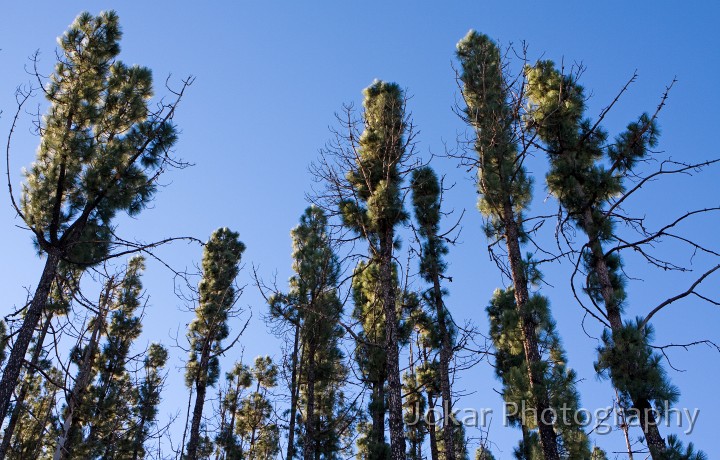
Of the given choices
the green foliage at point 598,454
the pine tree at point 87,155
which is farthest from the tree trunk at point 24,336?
the green foliage at point 598,454

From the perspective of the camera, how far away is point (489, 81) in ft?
37.9

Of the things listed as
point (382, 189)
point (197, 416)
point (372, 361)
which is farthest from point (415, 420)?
point (382, 189)

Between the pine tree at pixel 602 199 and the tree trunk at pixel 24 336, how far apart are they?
750cm

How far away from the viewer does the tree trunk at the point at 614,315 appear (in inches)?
290

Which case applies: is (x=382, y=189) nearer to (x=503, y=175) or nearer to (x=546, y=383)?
(x=503, y=175)

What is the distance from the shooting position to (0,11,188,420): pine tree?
819cm

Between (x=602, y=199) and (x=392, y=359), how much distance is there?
453 cm

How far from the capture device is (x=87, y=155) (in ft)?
27.8

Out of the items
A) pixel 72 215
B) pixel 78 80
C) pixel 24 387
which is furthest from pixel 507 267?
pixel 24 387

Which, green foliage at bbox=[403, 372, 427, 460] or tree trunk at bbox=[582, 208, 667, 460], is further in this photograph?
green foliage at bbox=[403, 372, 427, 460]

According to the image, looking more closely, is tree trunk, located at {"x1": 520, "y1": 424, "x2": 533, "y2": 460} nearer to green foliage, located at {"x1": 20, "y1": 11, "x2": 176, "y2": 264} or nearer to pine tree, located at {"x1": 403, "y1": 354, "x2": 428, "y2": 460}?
pine tree, located at {"x1": 403, "y1": 354, "x2": 428, "y2": 460}

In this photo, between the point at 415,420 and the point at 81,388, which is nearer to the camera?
the point at 81,388

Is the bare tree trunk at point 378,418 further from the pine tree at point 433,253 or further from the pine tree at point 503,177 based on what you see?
the pine tree at point 503,177

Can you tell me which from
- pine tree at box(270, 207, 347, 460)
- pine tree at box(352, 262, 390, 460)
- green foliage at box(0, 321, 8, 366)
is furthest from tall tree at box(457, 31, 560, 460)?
green foliage at box(0, 321, 8, 366)
